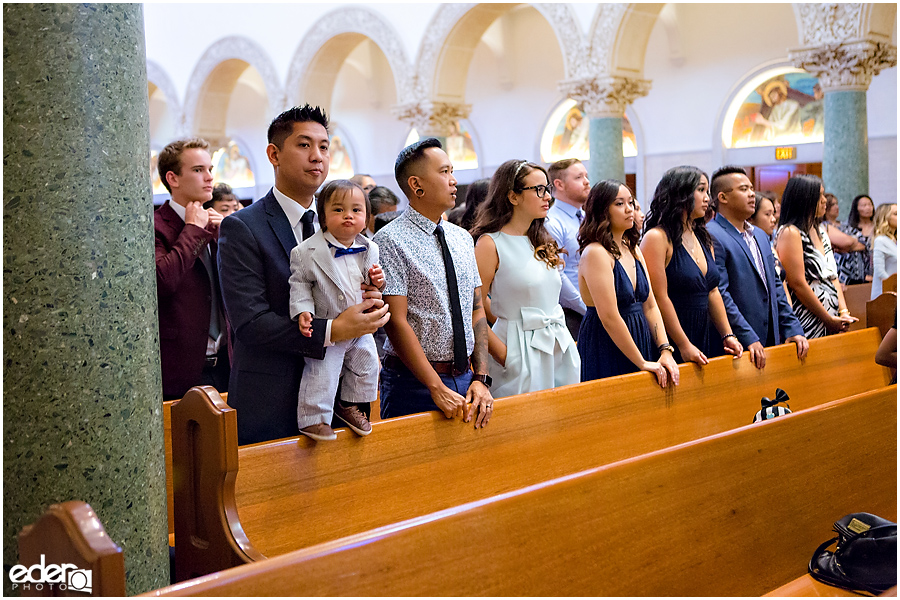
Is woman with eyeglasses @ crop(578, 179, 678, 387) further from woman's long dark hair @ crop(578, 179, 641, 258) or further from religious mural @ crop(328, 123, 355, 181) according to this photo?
religious mural @ crop(328, 123, 355, 181)

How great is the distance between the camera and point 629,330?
4.20 meters

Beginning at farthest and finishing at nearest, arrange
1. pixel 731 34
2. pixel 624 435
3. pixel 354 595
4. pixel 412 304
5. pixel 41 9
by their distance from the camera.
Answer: pixel 731 34
pixel 624 435
pixel 412 304
pixel 41 9
pixel 354 595

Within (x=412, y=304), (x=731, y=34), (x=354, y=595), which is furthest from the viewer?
(x=731, y=34)

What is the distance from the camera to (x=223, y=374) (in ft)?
12.9

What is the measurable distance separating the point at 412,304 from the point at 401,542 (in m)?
1.39

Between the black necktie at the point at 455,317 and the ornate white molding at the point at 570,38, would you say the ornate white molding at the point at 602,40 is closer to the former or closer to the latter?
the ornate white molding at the point at 570,38

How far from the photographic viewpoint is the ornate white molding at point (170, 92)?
709 inches

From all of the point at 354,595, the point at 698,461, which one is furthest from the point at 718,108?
the point at 354,595

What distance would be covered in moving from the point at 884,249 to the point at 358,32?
10278mm

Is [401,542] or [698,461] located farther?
[698,461]

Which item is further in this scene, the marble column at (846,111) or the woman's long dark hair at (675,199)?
the marble column at (846,111)

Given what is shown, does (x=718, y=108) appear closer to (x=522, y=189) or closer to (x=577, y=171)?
(x=577, y=171)
